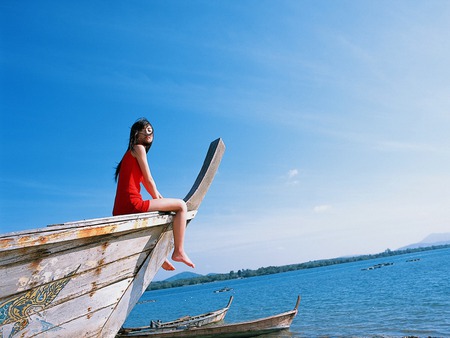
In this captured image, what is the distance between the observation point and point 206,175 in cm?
322

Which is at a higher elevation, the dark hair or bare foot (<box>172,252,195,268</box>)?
→ the dark hair

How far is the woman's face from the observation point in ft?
9.84

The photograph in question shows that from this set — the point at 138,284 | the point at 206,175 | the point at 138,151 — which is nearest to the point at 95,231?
the point at 138,284

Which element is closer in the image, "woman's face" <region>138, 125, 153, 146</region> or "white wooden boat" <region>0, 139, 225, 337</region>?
"white wooden boat" <region>0, 139, 225, 337</region>

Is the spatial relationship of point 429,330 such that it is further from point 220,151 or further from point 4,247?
point 4,247

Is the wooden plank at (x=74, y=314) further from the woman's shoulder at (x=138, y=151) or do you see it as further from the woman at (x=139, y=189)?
the woman's shoulder at (x=138, y=151)

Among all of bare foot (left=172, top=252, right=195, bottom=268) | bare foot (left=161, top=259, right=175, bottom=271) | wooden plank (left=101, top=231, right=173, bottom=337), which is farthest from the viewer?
bare foot (left=161, top=259, right=175, bottom=271)

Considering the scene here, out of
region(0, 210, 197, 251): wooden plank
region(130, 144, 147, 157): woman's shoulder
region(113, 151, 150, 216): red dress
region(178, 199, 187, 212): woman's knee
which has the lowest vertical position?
region(0, 210, 197, 251): wooden plank

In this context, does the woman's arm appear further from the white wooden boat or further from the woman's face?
the white wooden boat

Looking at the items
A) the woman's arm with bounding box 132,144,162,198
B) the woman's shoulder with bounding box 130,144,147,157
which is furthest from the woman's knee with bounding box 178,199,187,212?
the woman's shoulder with bounding box 130,144,147,157

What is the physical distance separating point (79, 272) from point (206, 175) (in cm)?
138

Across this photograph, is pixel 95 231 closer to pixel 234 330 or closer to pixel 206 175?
pixel 206 175

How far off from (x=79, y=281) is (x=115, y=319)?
21.7 inches

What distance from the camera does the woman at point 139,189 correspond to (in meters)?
2.73
